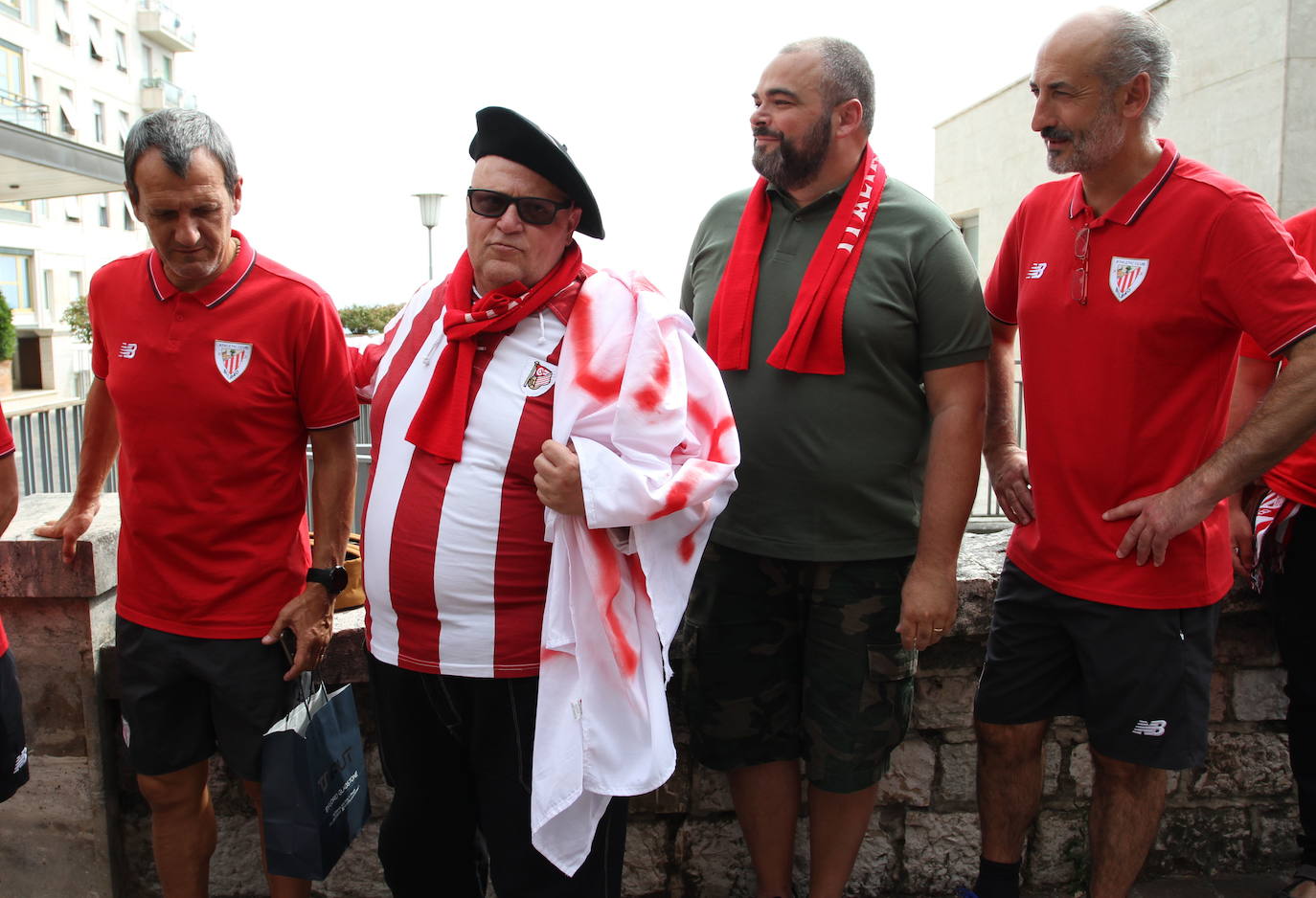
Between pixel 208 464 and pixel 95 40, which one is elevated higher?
pixel 95 40

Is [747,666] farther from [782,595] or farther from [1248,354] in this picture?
[1248,354]

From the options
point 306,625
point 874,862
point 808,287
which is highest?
point 808,287

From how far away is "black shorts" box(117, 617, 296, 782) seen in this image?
2.35 meters

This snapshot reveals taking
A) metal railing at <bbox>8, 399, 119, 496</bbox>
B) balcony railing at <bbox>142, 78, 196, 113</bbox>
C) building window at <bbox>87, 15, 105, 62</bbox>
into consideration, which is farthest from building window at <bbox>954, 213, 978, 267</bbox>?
balcony railing at <bbox>142, 78, 196, 113</bbox>

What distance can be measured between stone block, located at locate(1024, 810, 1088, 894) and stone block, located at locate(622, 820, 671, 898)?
107cm

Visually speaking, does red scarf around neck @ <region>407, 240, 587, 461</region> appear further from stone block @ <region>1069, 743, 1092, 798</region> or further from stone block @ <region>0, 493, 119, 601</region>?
stone block @ <region>1069, 743, 1092, 798</region>

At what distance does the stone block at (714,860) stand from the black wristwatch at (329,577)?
122 cm

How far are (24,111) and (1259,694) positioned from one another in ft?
120

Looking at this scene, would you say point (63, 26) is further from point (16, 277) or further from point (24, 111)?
point (16, 277)

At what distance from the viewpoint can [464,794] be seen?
2285 mm

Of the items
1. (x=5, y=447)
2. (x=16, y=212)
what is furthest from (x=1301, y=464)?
(x=16, y=212)

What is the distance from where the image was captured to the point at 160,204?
2240 mm

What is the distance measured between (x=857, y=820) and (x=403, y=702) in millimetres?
1177

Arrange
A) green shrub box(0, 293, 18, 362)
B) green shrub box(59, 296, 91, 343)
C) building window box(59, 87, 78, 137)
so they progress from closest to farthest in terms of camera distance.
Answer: green shrub box(0, 293, 18, 362) < green shrub box(59, 296, 91, 343) < building window box(59, 87, 78, 137)
